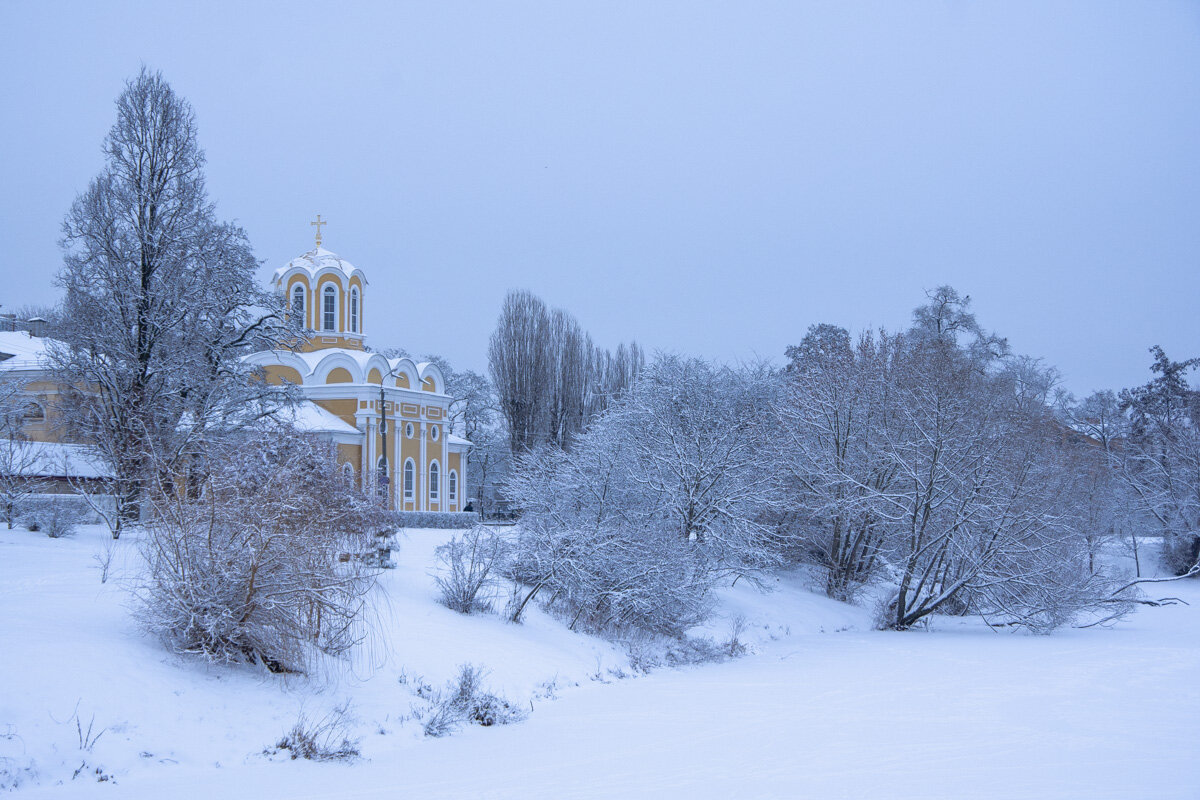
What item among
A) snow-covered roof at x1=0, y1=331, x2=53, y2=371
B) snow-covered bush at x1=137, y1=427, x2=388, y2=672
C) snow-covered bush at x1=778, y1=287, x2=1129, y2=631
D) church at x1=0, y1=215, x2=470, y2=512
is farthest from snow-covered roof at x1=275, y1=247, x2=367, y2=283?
snow-covered bush at x1=137, y1=427, x2=388, y2=672

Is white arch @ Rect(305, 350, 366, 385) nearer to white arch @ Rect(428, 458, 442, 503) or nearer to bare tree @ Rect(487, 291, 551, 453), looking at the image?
white arch @ Rect(428, 458, 442, 503)

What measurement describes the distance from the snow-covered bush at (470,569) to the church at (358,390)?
2047 cm

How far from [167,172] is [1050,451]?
25212 mm

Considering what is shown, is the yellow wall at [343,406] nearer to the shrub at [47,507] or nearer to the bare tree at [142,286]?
the bare tree at [142,286]

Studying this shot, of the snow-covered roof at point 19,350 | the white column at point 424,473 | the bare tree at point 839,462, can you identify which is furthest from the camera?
the white column at point 424,473

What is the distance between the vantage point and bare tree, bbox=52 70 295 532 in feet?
68.1

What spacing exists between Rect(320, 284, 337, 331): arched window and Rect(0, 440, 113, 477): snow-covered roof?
17.0 m

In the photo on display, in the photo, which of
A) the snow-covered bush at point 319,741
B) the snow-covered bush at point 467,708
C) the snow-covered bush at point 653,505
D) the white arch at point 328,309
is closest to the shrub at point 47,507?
the snow-covered bush at point 653,505

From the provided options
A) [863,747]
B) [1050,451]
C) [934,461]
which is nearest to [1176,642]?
[934,461]

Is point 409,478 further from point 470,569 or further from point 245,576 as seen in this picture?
point 245,576

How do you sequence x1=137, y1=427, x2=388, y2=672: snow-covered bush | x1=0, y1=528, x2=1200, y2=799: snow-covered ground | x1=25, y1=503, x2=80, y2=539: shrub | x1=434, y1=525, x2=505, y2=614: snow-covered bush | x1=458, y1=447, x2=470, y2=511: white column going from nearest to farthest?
x1=0, y1=528, x2=1200, y2=799: snow-covered ground
x1=137, y1=427, x2=388, y2=672: snow-covered bush
x1=434, y1=525, x2=505, y2=614: snow-covered bush
x1=25, y1=503, x2=80, y2=539: shrub
x1=458, y1=447, x2=470, y2=511: white column

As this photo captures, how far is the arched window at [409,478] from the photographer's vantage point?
40.1m

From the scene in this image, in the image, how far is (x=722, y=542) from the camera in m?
23.7

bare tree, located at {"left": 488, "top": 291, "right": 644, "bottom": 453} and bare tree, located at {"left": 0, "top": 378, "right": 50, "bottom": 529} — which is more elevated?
bare tree, located at {"left": 488, "top": 291, "right": 644, "bottom": 453}
